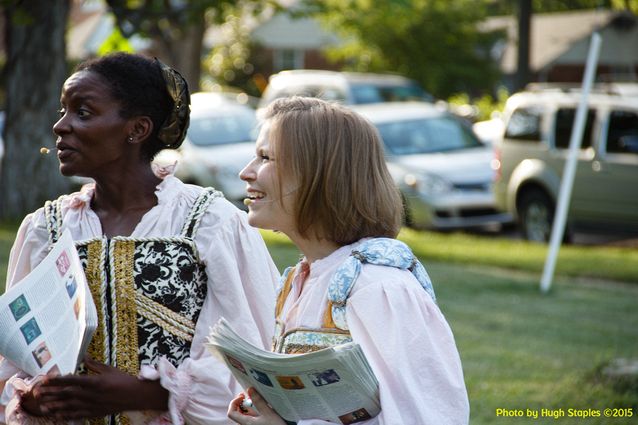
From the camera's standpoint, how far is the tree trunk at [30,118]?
13.4 metres

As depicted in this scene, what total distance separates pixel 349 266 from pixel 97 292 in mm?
831

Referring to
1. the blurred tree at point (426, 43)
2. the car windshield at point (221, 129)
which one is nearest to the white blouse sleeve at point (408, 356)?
the car windshield at point (221, 129)

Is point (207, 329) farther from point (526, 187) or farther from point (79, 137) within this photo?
point (526, 187)

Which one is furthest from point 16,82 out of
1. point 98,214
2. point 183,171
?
point 98,214

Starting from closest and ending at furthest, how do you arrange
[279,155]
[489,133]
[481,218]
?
[279,155], [481,218], [489,133]

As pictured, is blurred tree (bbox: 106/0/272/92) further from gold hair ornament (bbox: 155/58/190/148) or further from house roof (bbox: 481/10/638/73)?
house roof (bbox: 481/10/638/73)

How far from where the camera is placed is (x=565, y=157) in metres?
13.6

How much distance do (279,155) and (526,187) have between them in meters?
11.8

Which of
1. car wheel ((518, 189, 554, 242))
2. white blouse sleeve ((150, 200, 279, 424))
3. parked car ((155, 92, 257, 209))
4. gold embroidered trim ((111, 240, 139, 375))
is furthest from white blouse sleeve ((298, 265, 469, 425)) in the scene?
parked car ((155, 92, 257, 209))

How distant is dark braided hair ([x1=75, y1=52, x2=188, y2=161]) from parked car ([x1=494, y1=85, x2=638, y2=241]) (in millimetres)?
10625

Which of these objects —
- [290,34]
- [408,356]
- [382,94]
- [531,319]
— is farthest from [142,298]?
[290,34]

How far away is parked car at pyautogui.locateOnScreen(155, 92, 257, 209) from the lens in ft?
49.5

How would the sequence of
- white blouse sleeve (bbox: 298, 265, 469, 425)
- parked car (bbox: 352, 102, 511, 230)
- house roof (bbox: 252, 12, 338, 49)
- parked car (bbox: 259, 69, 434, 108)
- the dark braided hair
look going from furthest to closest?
1. house roof (bbox: 252, 12, 338, 49)
2. parked car (bbox: 259, 69, 434, 108)
3. parked car (bbox: 352, 102, 511, 230)
4. the dark braided hair
5. white blouse sleeve (bbox: 298, 265, 469, 425)

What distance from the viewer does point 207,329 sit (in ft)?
9.43
